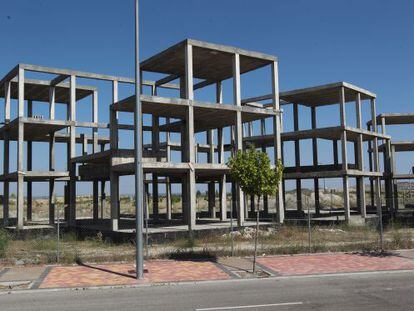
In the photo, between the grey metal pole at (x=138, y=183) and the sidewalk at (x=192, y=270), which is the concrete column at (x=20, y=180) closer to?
the sidewalk at (x=192, y=270)

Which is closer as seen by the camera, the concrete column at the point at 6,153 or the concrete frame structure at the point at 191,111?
the concrete frame structure at the point at 191,111

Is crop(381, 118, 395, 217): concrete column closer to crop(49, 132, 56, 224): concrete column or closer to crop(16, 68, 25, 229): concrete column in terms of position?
crop(49, 132, 56, 224): concrete column

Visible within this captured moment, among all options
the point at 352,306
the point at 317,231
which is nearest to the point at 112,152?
the point at 317,231

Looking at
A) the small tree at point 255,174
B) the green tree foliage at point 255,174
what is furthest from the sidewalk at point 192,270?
the green tree foliage at point 255,174

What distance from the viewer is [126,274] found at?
15117 millimetres

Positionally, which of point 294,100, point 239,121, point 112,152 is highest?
point 294,100

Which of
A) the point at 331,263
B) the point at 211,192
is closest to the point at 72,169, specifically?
the point at 211,192

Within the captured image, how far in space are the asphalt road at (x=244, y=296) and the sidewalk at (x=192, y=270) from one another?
89cm

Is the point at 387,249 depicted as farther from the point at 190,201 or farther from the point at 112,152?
the point at 112,152

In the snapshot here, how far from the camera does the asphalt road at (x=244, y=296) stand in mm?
10680

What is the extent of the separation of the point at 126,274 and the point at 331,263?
7.05 meters

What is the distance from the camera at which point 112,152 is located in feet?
87.3

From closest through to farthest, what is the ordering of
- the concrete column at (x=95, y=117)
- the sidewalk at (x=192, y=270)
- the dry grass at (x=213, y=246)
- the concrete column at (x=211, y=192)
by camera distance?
the sidewalk at (x=192, y=270) < the dry grass at (x=213, y=246) < the concrete column at (x=95, y=117) < the concrete column at (x=211, y=192)

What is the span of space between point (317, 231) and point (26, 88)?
953 inches
